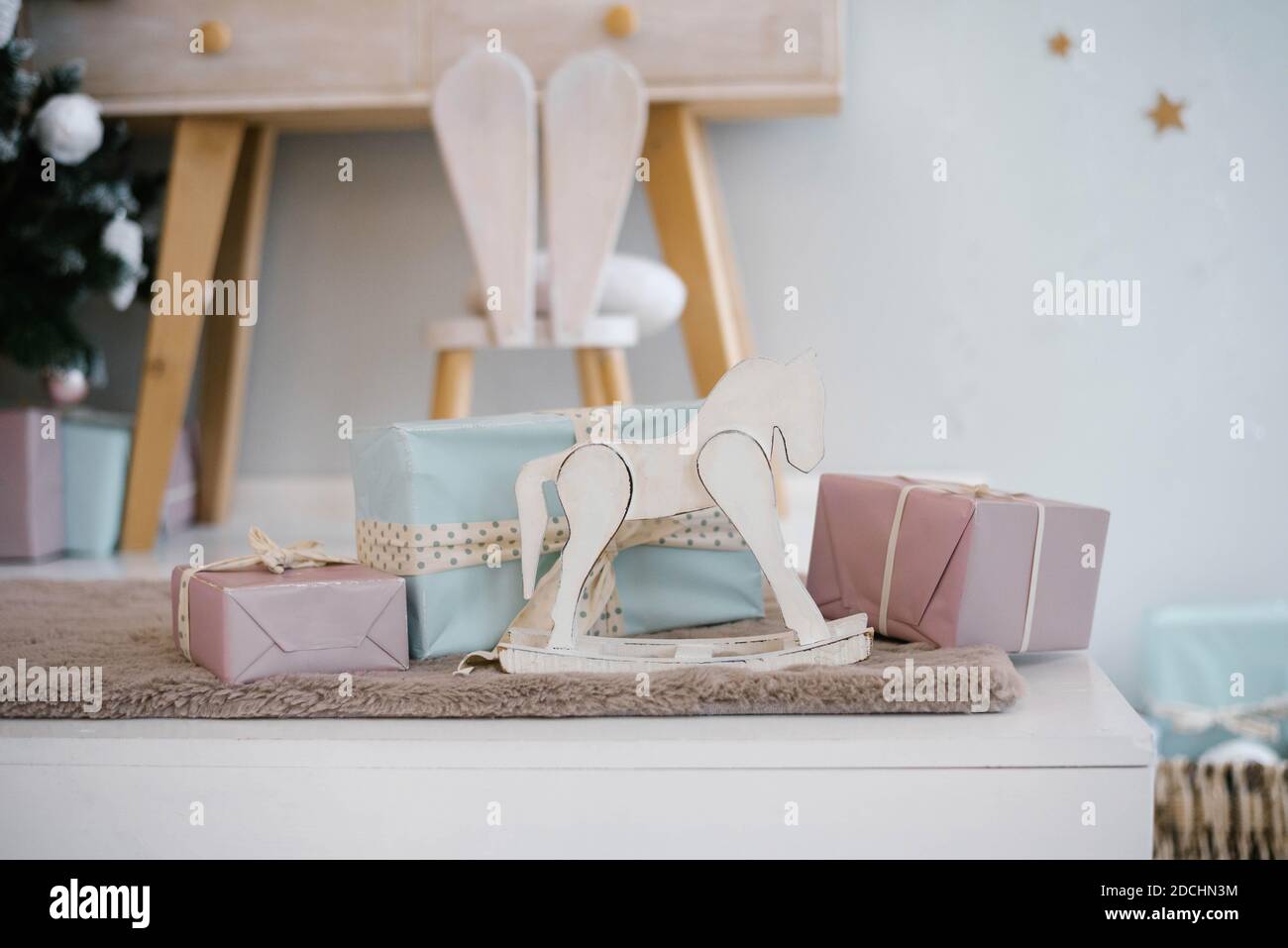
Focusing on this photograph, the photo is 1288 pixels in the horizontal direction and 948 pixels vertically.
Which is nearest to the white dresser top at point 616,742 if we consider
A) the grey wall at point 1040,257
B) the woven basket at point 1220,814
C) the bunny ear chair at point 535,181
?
the woven basket at point 1220,814

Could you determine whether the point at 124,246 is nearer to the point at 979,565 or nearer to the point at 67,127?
the point at 67,127

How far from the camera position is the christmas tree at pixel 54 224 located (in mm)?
1449

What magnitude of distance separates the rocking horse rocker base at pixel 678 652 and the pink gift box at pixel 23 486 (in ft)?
3.19

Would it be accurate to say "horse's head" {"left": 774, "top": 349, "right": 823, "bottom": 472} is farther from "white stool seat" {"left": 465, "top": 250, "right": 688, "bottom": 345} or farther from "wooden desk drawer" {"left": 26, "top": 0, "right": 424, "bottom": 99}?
"wooden desk drawer" {"left": 26, "top": 0, "right": 424, "bottom": 99}

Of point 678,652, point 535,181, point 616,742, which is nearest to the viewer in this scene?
point 616,742

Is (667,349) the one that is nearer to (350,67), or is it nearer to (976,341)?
(976,341)

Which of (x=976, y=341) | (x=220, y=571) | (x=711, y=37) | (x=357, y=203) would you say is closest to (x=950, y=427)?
(x=976, y=341)

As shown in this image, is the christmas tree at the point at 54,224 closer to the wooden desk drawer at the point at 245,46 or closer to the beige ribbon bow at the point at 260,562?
the wooden desk drawer at the point at 245,46

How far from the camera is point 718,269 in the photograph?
163 cm

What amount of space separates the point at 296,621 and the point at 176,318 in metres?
0.97

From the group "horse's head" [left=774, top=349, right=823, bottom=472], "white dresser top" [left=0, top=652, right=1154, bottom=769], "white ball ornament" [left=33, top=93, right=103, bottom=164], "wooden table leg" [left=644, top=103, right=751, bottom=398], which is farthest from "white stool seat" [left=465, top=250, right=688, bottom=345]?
"white dresser top" [left=0, top=652, right=1154, bottom=769]

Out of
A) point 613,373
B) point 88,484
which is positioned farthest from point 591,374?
point 88,484

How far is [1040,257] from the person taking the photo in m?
1.81

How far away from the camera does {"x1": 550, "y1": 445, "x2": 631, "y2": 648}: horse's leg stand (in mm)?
751
